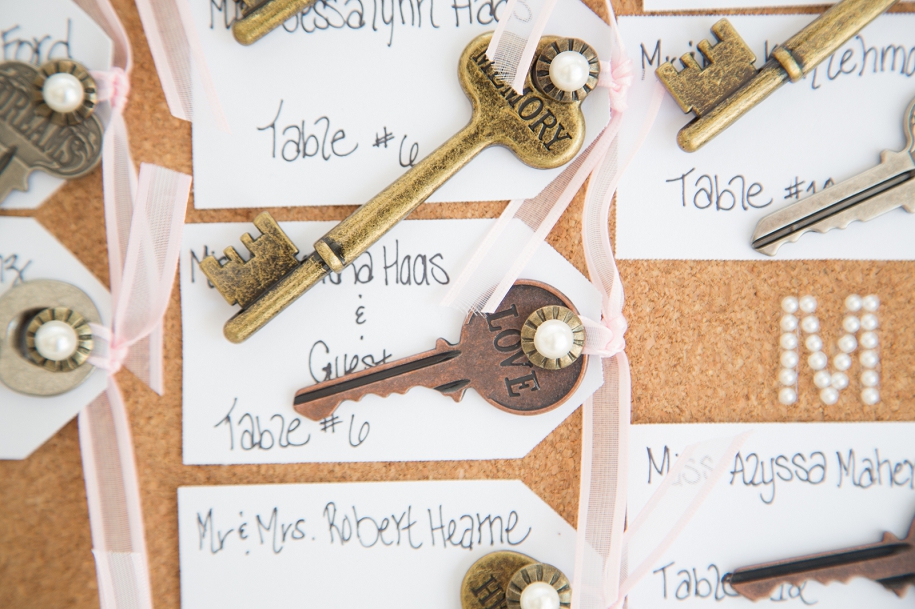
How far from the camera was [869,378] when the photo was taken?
0.68m

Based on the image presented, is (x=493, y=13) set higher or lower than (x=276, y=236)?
higher

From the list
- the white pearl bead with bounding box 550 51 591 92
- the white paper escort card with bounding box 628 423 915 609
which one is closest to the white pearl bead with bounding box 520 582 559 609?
the white paper escort card with bounding box 628 423 915 609

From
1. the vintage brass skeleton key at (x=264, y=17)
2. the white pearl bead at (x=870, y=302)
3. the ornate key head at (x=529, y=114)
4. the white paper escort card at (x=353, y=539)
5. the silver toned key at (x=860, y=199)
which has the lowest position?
the white paper escort card at (x=353, y=539)

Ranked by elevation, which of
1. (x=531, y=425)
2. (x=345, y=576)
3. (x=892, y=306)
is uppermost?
(x=892, y=306)

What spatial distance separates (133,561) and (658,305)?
689mm

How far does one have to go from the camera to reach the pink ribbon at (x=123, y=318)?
648mm

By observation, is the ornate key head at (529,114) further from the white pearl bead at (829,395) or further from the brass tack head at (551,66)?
the white pearl bead at (829,395)

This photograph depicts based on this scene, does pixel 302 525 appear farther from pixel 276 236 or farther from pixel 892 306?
pixel 892 306

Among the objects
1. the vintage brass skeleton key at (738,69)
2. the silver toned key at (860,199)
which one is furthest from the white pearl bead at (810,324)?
the vintage brass skeleton key at (738,69)

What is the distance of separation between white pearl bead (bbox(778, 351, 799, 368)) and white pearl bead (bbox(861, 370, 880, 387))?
0.08m

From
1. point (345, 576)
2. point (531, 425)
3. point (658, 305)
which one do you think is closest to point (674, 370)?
point (658, 305)

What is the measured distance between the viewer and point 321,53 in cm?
66

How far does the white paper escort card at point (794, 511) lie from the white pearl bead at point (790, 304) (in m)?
0.14

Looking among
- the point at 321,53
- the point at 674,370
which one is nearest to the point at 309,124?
the point at 321,53
